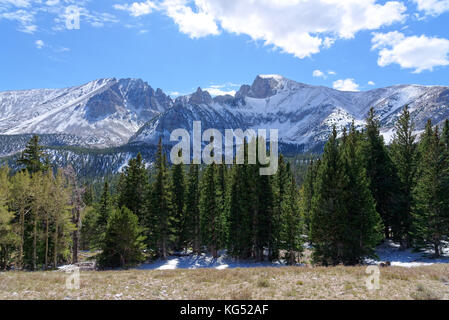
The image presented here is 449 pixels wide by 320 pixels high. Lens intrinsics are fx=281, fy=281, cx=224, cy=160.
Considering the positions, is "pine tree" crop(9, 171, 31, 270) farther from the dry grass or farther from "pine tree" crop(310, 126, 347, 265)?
"pine tree" crop(310, 126, 347, 265)

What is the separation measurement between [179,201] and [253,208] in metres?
15.4

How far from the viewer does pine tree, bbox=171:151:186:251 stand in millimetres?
46062

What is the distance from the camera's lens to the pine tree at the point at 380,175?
34062 millimetres

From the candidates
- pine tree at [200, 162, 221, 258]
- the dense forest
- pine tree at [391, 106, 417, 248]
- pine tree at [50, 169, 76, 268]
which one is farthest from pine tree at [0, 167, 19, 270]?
pine tree at [391, 106, 417, 248]

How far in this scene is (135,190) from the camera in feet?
137

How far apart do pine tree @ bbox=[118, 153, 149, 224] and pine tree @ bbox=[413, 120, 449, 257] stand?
113 feet

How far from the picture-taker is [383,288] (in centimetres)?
1290

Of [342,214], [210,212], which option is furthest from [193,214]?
[342,214]

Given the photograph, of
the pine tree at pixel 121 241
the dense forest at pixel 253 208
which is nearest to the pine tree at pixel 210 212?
the dense forest at pixel 253 208

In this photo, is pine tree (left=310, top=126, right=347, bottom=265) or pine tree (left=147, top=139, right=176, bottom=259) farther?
pine tree (left=147, top=139, right=176, bottom=259)
